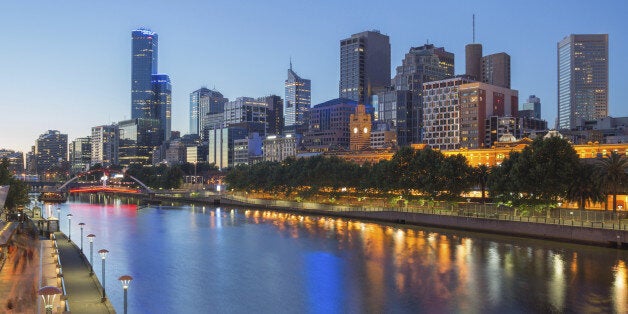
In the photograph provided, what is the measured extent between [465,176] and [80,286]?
69889 millimetres

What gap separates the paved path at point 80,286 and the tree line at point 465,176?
53.2 metres

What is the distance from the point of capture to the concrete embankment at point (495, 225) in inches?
2451

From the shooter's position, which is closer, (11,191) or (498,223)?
(498,223)

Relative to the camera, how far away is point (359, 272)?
52.6 metres

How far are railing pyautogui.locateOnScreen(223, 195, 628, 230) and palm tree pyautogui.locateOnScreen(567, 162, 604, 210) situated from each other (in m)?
3.69

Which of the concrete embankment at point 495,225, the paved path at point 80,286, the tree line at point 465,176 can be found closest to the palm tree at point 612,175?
the tree line at point 465,176

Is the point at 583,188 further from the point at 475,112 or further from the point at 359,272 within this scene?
the point at 475,112

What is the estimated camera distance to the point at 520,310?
126 ft

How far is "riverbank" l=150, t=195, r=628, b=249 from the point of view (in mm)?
62500

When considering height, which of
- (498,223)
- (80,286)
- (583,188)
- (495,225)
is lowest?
(80,286)

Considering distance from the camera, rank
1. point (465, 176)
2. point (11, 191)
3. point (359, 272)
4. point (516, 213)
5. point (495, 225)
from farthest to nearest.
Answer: point (465, 176) < point (11, 191) < point (495, 225) < point (516, 213) < point (359, 272)

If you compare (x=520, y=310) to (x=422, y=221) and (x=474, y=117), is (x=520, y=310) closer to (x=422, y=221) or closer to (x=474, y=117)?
(x=422, y=221)

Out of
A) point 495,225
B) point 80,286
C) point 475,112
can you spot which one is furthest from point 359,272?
point 475,112

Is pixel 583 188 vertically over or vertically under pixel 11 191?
over
